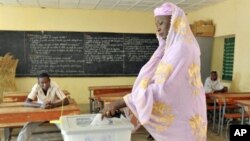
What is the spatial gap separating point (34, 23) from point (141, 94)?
6.77 meters

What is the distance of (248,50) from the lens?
5.65 meters

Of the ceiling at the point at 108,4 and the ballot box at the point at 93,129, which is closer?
the ballot box at the point at 93,129

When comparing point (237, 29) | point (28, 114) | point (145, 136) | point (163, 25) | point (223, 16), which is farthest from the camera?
point (223, 16)

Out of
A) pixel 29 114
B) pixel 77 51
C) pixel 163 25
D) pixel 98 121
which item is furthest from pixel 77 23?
pixel 98 121

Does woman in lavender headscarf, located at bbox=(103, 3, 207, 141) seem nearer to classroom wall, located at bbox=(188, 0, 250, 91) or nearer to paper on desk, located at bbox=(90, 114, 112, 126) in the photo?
paper on desk, located at bbox=(90, 114, 112, 126)

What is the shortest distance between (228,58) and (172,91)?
5661 mm

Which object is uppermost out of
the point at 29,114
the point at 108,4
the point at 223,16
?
the point at 108,4

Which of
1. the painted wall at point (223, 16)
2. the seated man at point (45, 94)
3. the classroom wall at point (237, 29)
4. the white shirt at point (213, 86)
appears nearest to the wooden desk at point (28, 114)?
the seated man at point (45, 94)

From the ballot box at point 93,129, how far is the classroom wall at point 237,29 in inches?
189

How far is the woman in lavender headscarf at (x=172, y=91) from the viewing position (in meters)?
1.40

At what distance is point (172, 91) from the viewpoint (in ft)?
4.70

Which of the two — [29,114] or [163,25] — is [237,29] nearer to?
[29,114]

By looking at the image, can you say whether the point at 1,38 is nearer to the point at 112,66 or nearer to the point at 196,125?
the point at 112,66

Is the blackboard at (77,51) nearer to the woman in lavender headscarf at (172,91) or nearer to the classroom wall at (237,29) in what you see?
the classroom wall at (237,29)
